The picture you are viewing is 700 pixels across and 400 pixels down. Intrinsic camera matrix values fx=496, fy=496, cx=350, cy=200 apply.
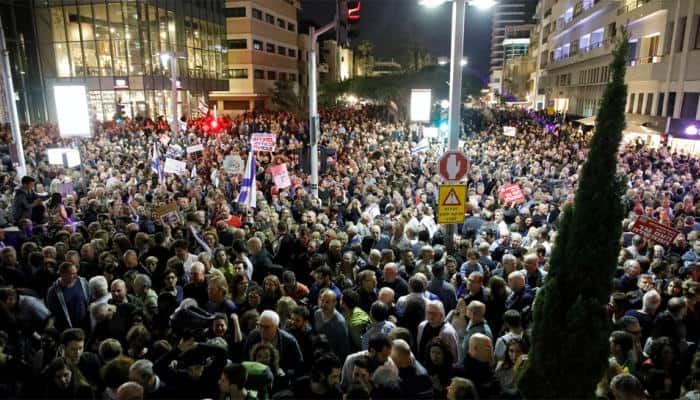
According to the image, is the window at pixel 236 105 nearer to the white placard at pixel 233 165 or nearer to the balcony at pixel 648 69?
the balcony at pixel 648 69

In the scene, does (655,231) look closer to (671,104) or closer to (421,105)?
(421,105)

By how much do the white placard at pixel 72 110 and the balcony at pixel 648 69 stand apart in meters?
27.4

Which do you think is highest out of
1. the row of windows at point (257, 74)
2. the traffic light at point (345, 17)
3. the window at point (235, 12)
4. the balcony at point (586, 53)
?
the window at point (235, 12)

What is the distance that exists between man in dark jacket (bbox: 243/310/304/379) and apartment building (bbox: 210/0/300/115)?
5006 cm

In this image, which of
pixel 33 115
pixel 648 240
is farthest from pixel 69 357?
pixel 33 115

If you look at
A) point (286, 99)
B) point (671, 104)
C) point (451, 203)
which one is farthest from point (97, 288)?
point (286, 99)

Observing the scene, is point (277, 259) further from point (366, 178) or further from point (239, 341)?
point (366, 178)

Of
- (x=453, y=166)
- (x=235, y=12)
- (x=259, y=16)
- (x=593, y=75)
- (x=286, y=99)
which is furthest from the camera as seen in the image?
(x=259, y=16)

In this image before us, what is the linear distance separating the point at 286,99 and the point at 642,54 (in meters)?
33.6

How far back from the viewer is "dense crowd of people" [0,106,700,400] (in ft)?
14.7

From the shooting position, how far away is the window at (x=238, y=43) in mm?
54344

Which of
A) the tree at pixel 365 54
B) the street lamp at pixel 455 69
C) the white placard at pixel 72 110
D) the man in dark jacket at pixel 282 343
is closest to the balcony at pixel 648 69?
the street lamp at pixel 455 69

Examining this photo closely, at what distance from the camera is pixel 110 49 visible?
3722 centimetres

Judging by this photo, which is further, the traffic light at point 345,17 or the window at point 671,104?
the window at point 671,104
